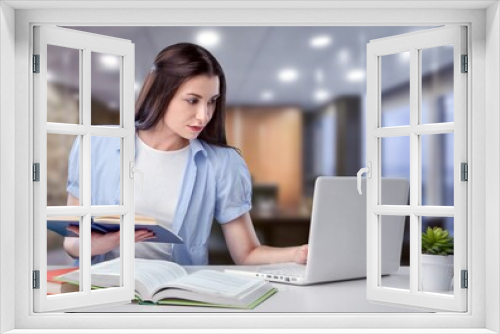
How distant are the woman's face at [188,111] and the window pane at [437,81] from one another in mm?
2066

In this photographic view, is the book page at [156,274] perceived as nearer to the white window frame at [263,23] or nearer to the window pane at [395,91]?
the white window frame at [263,23]

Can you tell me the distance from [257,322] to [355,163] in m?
3.61

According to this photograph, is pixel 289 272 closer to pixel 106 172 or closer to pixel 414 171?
pixel 414 171

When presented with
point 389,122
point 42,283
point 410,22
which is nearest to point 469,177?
point 410,22

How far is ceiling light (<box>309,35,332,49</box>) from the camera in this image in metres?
5.57

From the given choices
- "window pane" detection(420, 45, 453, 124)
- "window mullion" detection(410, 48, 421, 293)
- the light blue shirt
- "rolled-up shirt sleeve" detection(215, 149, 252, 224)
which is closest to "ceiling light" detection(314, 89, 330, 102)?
"window pane" detection(420, 45, 453, 124)

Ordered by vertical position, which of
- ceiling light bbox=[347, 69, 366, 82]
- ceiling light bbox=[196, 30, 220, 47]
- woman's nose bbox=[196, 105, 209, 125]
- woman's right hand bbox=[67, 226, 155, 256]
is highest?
ceiling light bbox=[196, 30, 220, 47]

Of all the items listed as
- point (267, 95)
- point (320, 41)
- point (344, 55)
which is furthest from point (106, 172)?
point (344, 55)

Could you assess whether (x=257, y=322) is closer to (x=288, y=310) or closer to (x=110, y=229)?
(x=288, y=310)

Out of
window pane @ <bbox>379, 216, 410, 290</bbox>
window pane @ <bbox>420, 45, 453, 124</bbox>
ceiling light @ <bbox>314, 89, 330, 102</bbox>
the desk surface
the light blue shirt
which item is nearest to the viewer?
the desk surface

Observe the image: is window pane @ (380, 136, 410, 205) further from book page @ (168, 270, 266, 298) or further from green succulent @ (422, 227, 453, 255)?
book page @ (168, 270, 266, 298)

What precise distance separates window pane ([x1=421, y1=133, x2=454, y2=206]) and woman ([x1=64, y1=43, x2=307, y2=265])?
1731 mm

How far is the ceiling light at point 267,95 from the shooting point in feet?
19.4

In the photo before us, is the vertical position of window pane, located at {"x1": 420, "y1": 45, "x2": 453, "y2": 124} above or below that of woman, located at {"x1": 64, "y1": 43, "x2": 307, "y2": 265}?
above
